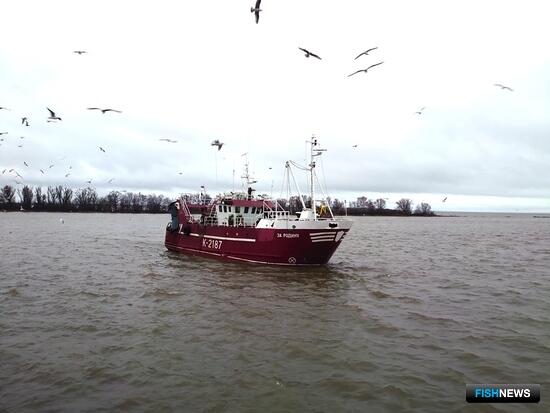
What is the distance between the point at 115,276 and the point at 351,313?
1356cm

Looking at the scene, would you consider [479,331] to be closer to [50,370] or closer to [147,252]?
[50,370]

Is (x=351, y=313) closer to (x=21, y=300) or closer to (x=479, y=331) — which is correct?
(x=479, y=331)

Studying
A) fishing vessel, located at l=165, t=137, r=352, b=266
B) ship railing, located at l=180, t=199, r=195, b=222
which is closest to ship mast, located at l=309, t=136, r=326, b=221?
fishing vessel, located at l=165, t=137, r=352, b=266

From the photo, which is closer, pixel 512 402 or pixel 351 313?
pixel 512 402

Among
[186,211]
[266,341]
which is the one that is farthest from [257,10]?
[186,211]

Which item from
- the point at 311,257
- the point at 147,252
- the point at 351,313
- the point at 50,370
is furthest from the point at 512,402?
the point at 147,252

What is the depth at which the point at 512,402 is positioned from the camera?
27.0 feet

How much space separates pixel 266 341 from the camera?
461 inches

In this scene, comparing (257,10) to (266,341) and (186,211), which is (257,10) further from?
(186,211)

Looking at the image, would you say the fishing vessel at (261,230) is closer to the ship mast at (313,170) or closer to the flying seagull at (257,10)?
the ship mast at (313,170)

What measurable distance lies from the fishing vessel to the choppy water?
95.2 inches

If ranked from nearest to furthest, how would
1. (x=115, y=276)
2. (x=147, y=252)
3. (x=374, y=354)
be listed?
(x=374, y=354), (x=115, y=276), (x=147, y=252)

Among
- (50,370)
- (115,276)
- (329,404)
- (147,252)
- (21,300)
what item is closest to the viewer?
(329,404)

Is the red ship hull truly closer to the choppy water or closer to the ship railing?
the choppy water
